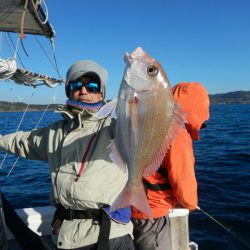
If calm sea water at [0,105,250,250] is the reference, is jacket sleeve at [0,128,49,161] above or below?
above

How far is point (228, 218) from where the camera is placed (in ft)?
25.4

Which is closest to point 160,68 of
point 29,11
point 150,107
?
point 150,107

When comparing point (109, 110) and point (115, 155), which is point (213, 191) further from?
point (109, 110)

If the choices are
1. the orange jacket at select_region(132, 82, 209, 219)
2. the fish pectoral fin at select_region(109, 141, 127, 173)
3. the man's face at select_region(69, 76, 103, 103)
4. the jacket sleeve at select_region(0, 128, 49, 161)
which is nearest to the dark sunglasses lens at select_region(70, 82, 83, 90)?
the man's face at select_region(69, 76, 103, 103)

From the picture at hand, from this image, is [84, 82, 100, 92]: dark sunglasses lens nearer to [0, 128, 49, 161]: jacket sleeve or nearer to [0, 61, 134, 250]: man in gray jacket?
[0, 61, 134, 250]: man in gray jacket

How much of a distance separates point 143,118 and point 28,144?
6.28 ft

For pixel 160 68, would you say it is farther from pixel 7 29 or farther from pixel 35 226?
pixel 7 29

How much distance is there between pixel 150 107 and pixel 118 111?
218 millimetres

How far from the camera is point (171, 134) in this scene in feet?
7.03

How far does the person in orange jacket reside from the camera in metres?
2.84

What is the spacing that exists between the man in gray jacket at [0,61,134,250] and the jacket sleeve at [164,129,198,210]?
46 cm

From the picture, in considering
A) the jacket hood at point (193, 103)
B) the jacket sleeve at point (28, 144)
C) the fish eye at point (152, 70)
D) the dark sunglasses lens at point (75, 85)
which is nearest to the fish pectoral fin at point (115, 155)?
the fish eye at point (152, 70)

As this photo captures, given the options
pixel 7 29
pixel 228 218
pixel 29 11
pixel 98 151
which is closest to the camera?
pixel 98 151

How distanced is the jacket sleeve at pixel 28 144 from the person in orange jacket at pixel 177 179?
1.22m
